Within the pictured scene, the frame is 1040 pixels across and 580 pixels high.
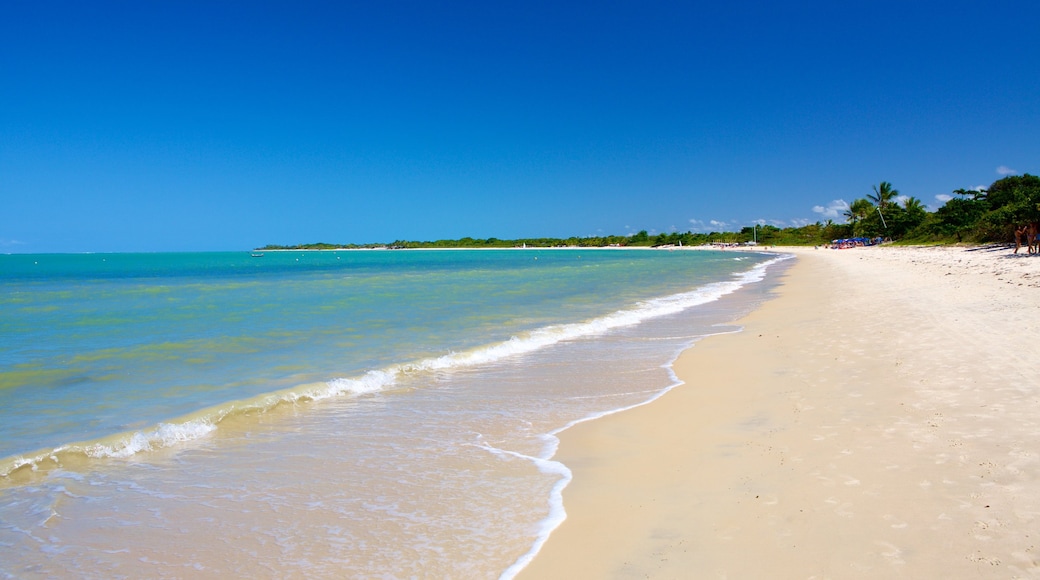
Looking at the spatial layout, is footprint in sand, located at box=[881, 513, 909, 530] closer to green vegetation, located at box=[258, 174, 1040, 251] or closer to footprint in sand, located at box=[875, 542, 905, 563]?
footprint in sand, located at box=[875, 542, 905, 563]

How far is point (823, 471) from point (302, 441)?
4.99 metres

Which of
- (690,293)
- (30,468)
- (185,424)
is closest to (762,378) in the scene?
(185,424)

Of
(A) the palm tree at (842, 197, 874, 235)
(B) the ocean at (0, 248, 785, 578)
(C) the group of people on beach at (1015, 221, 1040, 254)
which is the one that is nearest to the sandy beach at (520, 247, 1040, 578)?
(B) the ocean at (0, 248, 785, 578)

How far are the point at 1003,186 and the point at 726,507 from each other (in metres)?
75.8

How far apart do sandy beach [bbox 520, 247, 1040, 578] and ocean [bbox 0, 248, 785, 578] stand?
0.52 metres

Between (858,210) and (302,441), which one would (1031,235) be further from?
(858,210)

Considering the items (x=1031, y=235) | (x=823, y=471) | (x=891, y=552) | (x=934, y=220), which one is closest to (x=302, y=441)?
(x=823, y=471)

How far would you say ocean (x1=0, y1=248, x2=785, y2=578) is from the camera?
3883 millimetres

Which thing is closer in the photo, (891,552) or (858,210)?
(891,552)

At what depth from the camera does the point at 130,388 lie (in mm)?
8852

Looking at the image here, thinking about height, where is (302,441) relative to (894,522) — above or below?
below

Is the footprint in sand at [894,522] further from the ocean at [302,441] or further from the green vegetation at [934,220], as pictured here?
the green vegetation at [934,220]

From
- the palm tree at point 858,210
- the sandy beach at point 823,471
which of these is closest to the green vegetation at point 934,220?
the palm tree at point 858,210

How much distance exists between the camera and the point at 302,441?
20.4 ft
